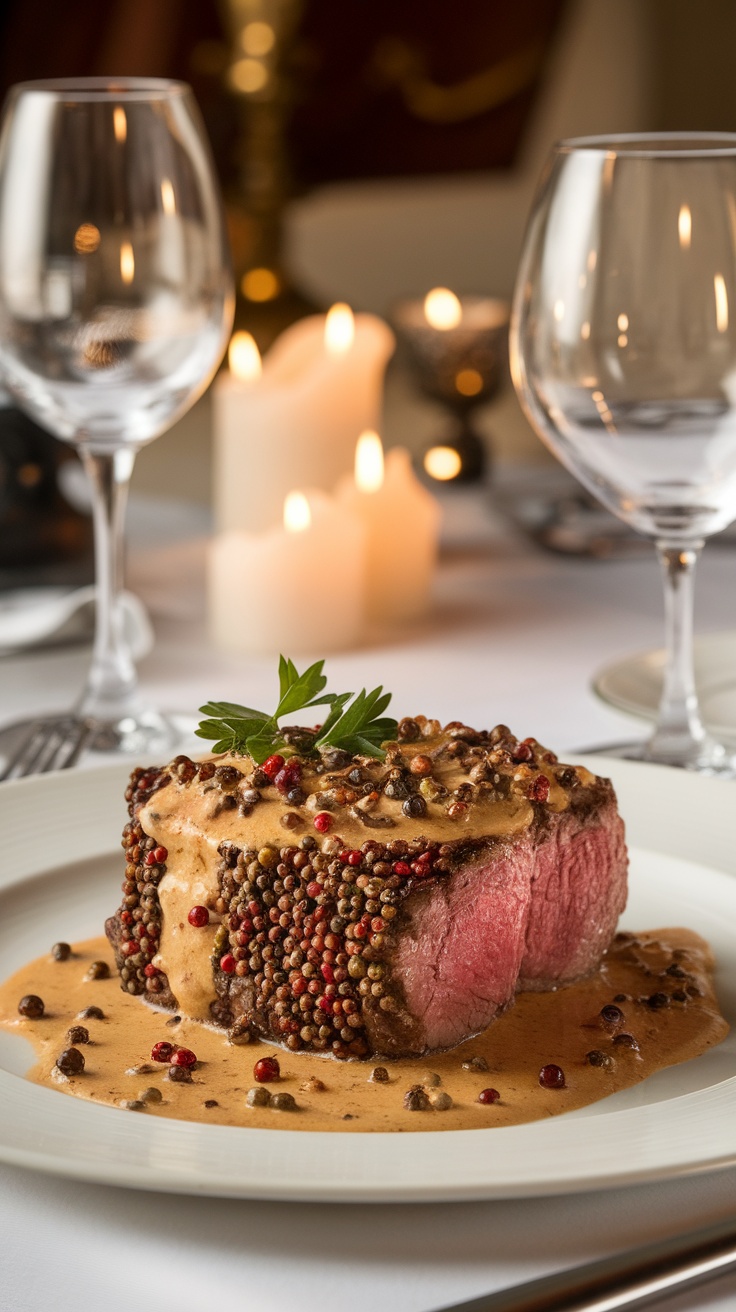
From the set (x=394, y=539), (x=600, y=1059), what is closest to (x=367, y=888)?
(x=600, y=1059)

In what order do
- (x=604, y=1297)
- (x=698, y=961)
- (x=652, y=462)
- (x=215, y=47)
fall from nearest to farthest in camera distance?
(x=604, y=1297)
(x=698, y=961)
(x=652, y=462)
(x=215, y=47)

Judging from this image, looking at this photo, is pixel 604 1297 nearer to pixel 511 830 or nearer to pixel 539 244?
pixel 511 830

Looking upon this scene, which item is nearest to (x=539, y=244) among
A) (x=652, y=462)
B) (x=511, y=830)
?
(x=652, y=462)

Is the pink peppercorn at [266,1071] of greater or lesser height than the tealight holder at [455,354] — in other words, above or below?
below

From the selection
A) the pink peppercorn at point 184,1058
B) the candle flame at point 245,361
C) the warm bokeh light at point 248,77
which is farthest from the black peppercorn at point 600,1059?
the warm bokeh light at point 248,77

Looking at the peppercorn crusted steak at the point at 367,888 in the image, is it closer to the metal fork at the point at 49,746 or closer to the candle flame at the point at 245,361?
the metal fork at the point at 49,746

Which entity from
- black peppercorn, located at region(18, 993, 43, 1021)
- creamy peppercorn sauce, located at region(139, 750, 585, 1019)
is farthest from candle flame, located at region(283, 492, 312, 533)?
black peppercorn, located at region(18, 993, 43, 1021)

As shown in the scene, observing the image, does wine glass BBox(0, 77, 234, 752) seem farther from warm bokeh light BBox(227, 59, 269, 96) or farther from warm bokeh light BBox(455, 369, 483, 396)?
warm bokeh light BBox(227, 59, 269, 96)
